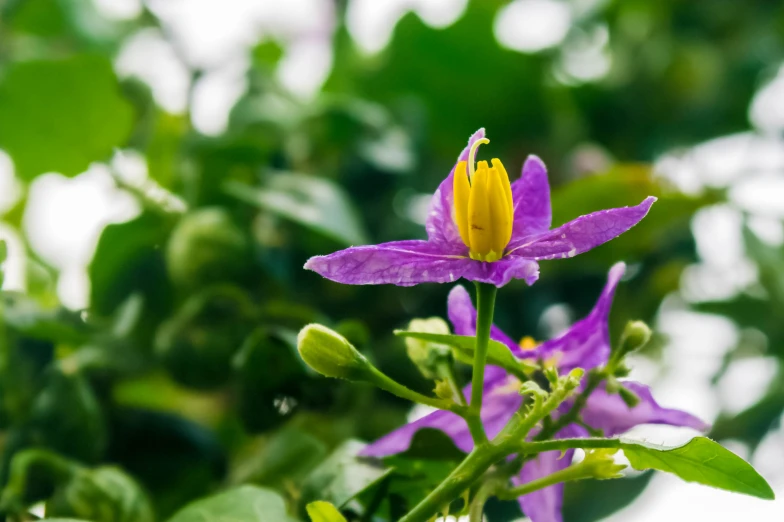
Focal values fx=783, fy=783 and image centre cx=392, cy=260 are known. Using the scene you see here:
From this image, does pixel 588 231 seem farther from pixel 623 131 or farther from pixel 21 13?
pixel 21 13

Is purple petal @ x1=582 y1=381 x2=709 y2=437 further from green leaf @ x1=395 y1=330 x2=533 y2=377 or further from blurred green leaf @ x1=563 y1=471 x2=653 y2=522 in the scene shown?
blurred green leaf @ x1=563 y1=471 x2=653 y2=522

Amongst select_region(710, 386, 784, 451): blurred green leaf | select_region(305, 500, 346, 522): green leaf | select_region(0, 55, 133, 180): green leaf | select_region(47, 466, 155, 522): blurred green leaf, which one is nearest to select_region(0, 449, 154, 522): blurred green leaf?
select_region(47, 466, 155, 522): blurred green leaf

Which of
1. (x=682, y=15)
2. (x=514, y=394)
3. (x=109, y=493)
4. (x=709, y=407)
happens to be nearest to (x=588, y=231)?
(x=514, y=394)

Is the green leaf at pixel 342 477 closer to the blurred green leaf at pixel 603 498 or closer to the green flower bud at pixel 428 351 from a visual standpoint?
the green flower bud at pixel 428 351

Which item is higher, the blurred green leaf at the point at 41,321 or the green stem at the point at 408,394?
the blurred green leaf at the point at 41,321

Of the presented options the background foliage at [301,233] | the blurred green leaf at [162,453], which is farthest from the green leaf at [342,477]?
the blurred green leaf at [162,453]
